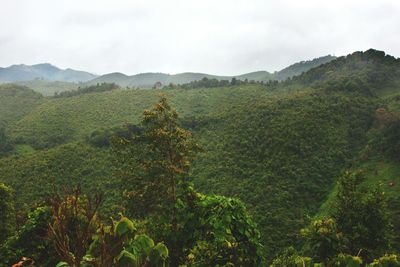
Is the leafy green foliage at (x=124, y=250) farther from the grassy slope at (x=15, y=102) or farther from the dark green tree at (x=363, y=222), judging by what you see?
the grassy slope at (x=15, y=102)

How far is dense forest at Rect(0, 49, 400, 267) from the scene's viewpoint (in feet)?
46.3

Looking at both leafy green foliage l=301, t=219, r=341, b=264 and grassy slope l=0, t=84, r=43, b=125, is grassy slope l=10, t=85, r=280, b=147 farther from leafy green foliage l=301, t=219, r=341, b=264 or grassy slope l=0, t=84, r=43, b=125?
leafy green foliage l=301, t=219, r=341, b=264

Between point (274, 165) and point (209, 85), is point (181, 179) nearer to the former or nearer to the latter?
point (274, 165)

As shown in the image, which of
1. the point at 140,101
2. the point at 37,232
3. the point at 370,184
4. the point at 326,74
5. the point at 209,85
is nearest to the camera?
the point at 37,232

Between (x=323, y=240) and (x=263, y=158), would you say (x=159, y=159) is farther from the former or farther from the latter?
(x=263, y=158)

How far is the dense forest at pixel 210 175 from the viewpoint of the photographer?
14.1 meters

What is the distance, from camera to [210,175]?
67.8 meters

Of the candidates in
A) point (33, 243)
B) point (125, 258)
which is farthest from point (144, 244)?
point (33, 243)

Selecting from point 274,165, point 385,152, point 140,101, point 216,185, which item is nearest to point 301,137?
point 274,165

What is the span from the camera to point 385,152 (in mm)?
60719

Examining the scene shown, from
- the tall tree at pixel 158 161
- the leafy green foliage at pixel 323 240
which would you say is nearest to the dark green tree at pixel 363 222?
the leafy green foliage at pixel 323 240

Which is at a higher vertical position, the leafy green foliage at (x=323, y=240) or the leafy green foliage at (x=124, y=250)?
the leafy green foliage at (x=124, y=250)

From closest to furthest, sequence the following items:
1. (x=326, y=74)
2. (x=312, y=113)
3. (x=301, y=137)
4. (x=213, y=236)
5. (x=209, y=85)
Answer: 1. (x=213, y=236)
2. (x=301, y=137)
3. (x=312, y=113)
4. (x=326, y=74)
5. (x=209, y=85)

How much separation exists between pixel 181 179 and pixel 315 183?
46.2 m
